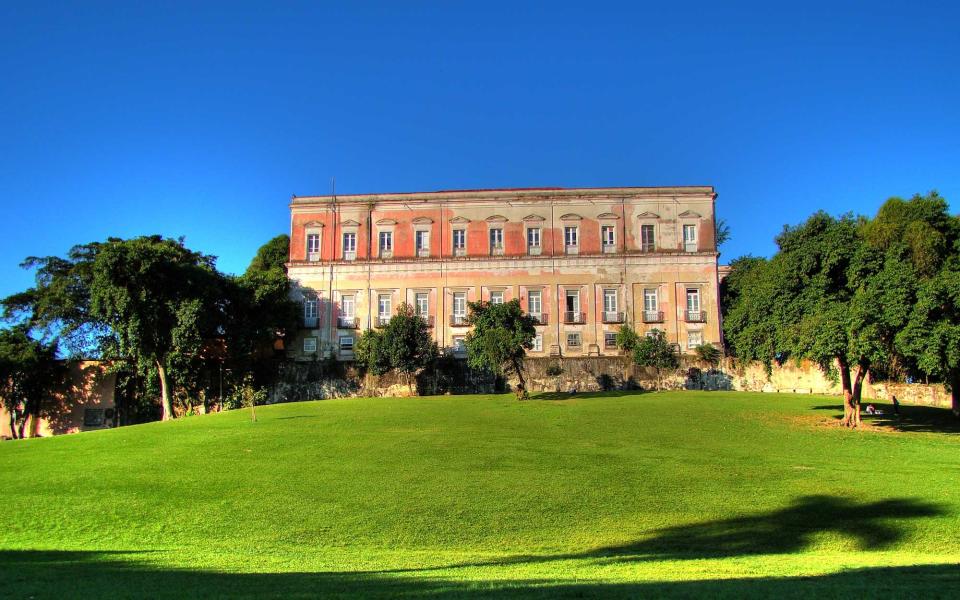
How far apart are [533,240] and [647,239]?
8.28 metres

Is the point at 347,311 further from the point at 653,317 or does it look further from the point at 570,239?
the point at 653,317

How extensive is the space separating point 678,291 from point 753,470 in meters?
30.6

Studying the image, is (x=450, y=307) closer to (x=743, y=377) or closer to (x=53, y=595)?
(x=743, y=377)

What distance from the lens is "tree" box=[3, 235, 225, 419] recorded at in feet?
115

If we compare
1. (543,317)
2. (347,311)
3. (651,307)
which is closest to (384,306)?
(347,311)

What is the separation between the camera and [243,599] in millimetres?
6953

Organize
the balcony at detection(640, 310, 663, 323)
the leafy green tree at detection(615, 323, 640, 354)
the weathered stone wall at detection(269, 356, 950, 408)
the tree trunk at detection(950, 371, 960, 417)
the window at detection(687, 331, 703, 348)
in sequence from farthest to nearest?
the balcony at detection(640, 310, 663, 323)
the window at detection(687, 331, 703, 348)
the leafy green tree at detection(615, 323, 640, 354)
the weathered stone wall at detection(269, 356, 950, 408)
the tree trunk at detection(950, 371, 960, 417)

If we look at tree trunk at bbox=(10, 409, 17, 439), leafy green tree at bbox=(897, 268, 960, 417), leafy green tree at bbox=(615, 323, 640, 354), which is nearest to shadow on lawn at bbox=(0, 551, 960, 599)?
leafy green tree at bbox=(897, 268, 960, 417)

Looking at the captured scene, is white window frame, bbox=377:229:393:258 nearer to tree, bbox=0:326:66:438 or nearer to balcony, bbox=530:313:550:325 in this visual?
balcony, bbox=530:313:550:325

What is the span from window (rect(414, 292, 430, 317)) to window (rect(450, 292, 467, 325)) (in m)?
1.94

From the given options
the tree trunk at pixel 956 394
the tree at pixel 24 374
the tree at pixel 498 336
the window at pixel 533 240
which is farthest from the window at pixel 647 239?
the tree at pixel 24 374

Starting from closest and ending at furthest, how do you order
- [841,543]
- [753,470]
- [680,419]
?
[841,543] → [753,470] → [680,419]

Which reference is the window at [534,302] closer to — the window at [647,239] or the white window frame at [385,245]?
the window at [647,239]

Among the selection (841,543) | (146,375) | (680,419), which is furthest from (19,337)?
(841,543)
